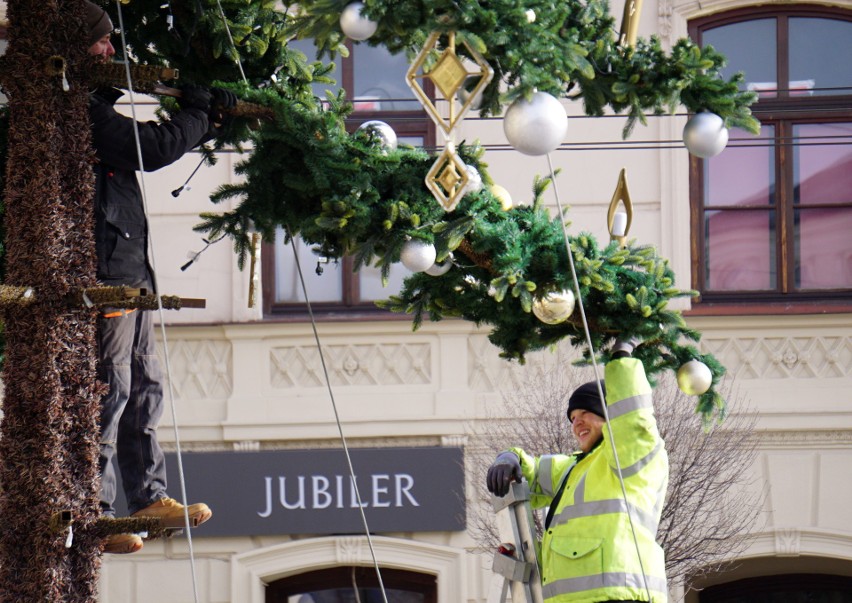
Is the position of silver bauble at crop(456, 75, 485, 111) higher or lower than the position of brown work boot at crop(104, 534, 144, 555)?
higher

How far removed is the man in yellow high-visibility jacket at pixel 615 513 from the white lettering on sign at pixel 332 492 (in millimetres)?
6625

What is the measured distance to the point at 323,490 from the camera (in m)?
12.3

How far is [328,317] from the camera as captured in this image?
12.7 meters

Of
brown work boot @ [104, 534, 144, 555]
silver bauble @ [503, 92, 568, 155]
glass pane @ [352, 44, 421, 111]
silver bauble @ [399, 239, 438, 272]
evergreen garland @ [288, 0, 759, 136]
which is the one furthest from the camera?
glass pane @ [352, 44, 421, 111]

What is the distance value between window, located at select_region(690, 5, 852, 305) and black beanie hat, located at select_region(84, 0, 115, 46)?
26.5ft

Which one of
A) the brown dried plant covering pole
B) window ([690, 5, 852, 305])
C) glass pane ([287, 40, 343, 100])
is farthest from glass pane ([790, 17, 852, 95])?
the brown dried plant covering pole

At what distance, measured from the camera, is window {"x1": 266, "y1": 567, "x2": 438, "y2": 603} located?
12.6 metres

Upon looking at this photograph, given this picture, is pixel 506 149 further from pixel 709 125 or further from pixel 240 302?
pixel 709 125

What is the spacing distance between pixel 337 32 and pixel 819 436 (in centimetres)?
823

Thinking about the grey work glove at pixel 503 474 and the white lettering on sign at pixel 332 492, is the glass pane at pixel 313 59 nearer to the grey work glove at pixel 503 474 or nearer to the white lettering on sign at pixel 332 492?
the white lettering on sign at pixel 332 492

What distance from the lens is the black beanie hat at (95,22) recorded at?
5.35 metres

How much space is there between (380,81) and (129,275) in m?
8.02

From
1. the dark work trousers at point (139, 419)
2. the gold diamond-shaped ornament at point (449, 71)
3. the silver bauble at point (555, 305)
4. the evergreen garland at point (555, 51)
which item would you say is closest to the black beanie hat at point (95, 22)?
the evergreen garland at point (555, 51)

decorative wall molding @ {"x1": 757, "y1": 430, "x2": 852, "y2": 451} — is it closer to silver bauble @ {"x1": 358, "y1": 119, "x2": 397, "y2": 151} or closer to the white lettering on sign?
the white lettering on sign
